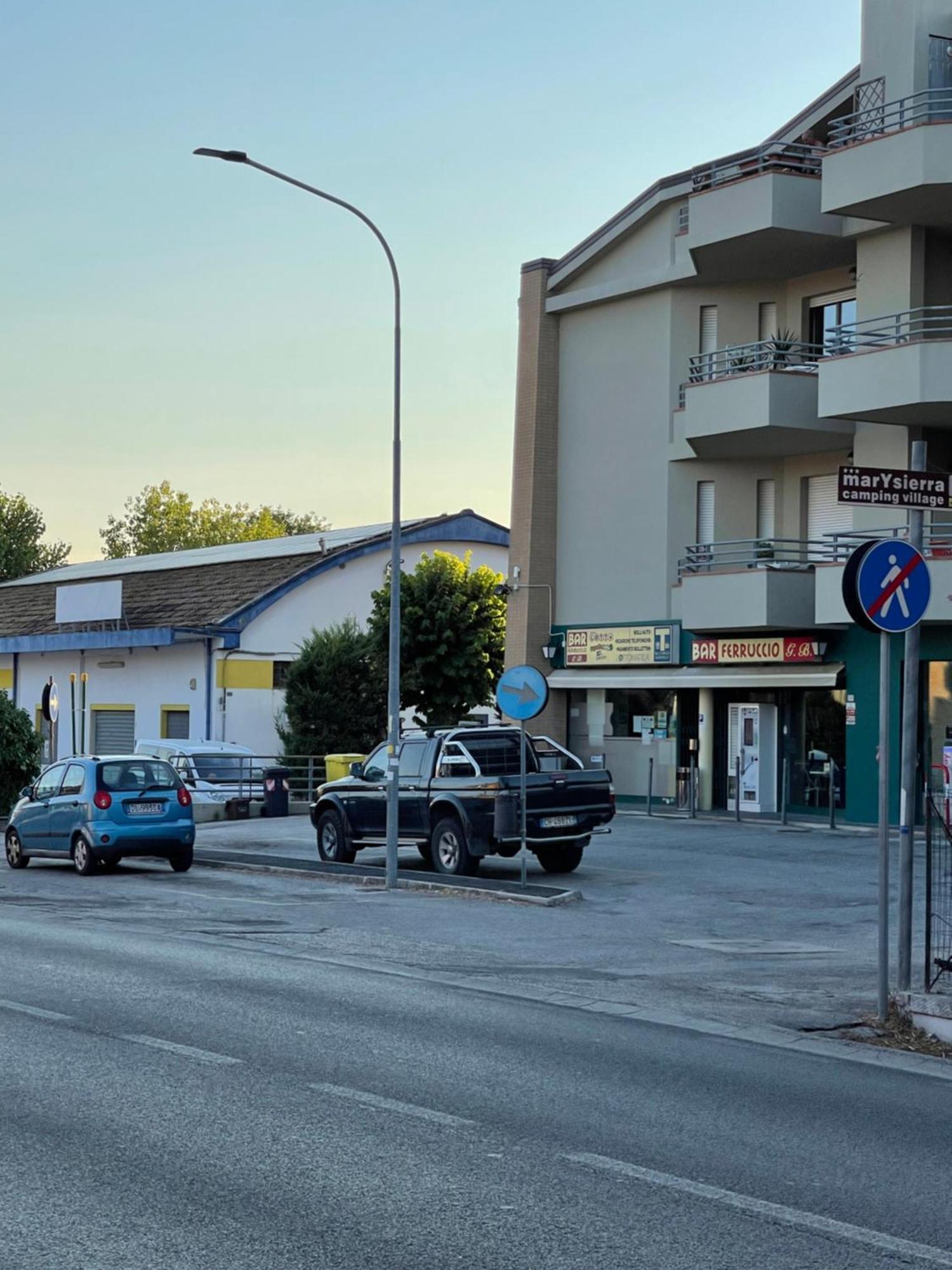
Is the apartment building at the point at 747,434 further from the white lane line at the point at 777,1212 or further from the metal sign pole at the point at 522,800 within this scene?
the white lane line at the point at 777,1212

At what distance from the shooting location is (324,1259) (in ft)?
17.6

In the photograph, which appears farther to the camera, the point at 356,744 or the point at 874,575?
the point at 356,744

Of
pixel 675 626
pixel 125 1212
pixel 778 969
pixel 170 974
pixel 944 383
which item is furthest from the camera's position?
pixel 675 626

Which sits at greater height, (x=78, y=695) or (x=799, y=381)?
(x=799, y=381)

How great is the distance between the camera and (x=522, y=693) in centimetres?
1936

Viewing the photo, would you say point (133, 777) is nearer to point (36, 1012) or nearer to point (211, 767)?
point (36, 1012)

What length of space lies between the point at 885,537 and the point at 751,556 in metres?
5.67

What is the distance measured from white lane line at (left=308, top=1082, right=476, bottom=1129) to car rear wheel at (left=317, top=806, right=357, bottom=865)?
600 inches

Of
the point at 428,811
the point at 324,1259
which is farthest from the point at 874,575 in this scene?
the point at 428,811

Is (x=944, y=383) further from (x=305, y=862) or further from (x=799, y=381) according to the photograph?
(x=305, y=862)

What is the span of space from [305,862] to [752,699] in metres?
13.0

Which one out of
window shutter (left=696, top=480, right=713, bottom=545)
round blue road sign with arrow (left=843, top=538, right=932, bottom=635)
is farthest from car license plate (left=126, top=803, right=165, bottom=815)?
window shutter (left=696, top=480, right=713, bottom=545)

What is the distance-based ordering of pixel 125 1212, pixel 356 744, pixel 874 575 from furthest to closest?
pixel 356 744 < pixel 874 575 < pixel 125 1212

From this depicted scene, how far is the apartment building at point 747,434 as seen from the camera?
29141 mm
